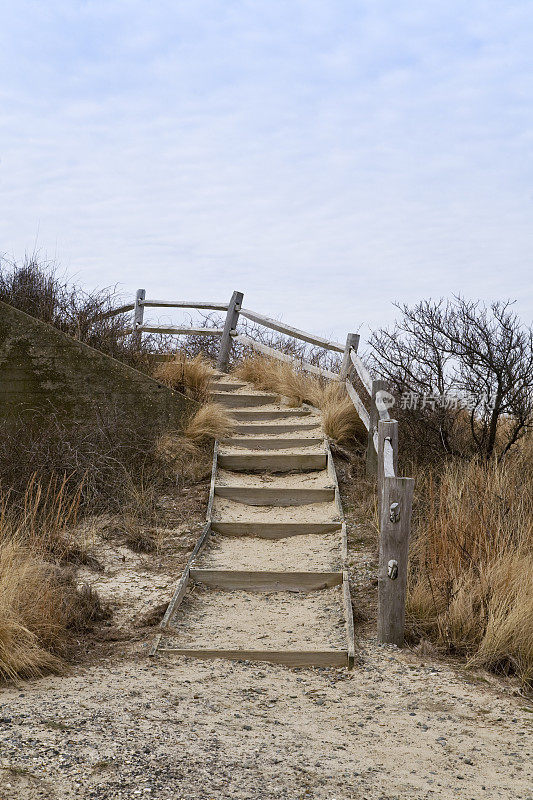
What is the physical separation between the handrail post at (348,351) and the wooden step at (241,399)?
1.30 m

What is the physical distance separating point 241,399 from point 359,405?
2435mm

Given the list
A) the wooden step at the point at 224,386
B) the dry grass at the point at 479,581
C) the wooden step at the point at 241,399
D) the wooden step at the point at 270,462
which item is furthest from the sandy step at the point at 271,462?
the dry grass at the point at 479,581

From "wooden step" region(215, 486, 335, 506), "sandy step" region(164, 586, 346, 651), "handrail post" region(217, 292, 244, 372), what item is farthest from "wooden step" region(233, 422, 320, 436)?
"sandy step" region(164, 586, 346, 651)

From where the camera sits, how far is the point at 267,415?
417 inches

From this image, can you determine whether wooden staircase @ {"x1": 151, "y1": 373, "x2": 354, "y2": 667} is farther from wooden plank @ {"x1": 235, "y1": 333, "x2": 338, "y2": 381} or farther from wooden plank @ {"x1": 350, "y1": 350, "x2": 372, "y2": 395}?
wooden plank @ {"x1": 350, "y1": 350, "x2": 372, "y2": 395}

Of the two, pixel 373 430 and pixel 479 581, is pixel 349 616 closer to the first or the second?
pixel 479 581

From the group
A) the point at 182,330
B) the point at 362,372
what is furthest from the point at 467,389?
the point at 182,330

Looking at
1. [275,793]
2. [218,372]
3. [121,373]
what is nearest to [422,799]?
[275,793]

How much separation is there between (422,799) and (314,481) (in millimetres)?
5439

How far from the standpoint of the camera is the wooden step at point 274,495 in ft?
26.9

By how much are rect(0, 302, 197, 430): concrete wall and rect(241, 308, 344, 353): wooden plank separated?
115 inches

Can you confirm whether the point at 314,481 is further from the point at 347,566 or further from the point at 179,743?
the point at 179,743

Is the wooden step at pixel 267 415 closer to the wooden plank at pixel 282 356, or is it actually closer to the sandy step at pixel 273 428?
the sandy step at pixel 273 428

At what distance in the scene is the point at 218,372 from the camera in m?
13.2
